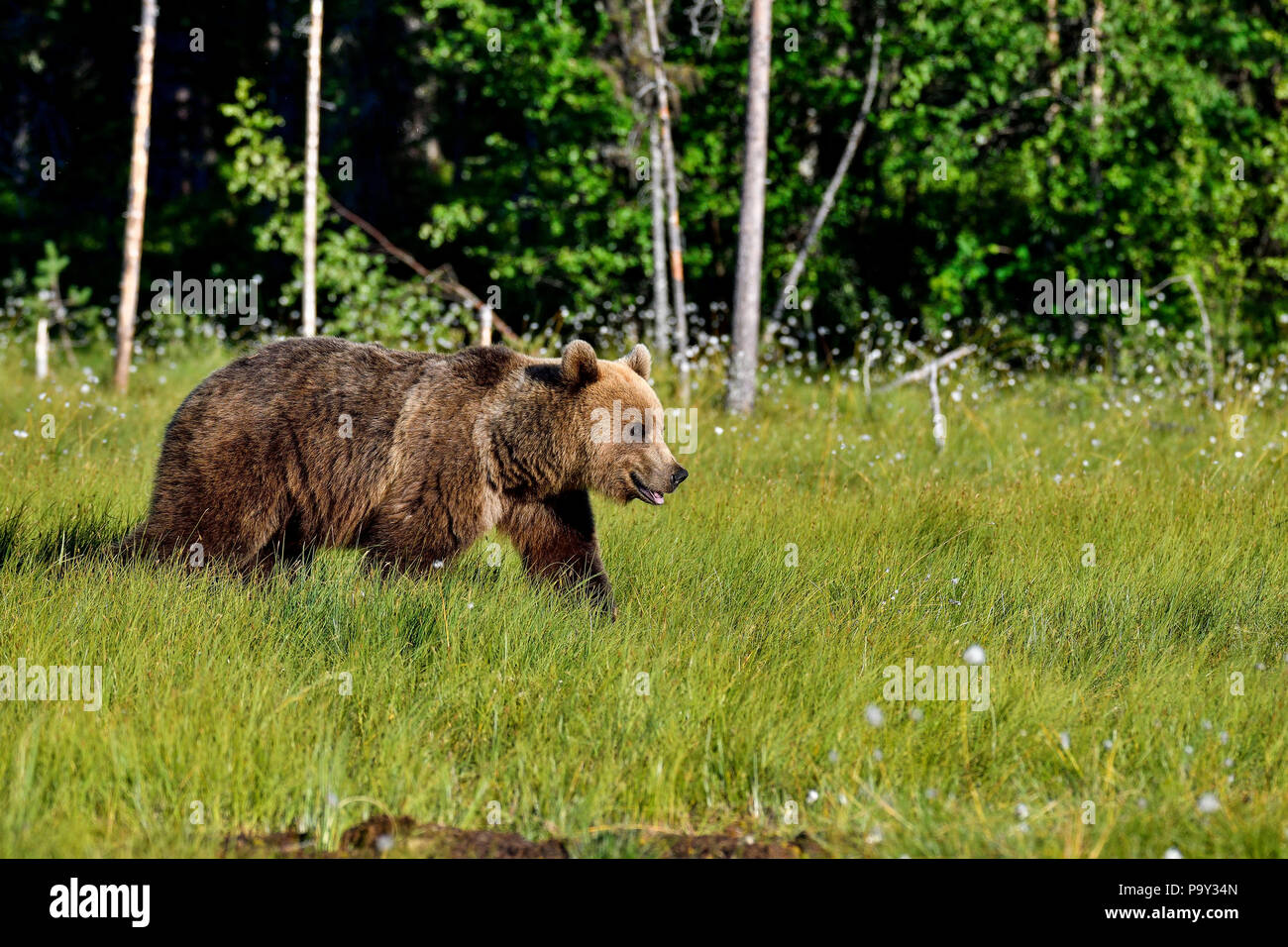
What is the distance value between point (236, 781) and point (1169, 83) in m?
13.5

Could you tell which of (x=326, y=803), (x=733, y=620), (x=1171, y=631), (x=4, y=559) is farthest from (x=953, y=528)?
(x=4, y=559)

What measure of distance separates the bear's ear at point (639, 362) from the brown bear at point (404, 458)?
0.23 metres

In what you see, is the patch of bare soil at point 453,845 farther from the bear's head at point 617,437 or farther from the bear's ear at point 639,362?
the bear's ear at point 639,362

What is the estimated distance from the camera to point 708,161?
14945mm

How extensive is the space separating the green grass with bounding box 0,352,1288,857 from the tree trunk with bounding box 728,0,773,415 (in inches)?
143

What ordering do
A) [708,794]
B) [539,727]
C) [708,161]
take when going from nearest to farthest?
[708,794], [539,727], [708,161]

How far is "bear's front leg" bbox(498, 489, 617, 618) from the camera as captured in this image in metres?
5.48

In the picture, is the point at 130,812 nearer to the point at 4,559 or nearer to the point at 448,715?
the point at 448,715

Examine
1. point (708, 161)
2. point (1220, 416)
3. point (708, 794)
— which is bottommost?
point (708, 794)

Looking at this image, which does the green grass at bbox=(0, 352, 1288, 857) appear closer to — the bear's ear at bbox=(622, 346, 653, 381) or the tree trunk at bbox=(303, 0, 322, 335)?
the bear's ear at bbox=(622, 346, 653, 381)

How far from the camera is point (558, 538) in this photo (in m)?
5.57

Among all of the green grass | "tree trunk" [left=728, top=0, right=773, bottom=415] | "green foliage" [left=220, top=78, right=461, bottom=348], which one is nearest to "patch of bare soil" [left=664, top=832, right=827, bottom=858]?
the green grass

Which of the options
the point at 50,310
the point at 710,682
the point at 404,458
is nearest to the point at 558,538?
the point at 404,458

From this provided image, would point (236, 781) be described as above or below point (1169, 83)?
below
